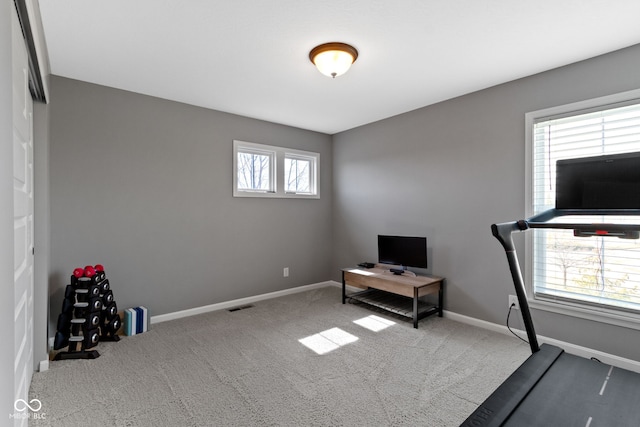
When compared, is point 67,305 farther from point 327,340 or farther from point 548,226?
point 548,226

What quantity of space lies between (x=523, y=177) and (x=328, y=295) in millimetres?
2853

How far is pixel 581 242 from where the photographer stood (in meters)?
2.67

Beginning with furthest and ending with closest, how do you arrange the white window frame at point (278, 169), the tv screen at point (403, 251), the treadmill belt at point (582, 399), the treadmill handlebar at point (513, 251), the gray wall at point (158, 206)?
the white window frame at point (278, 169) < the tv screen at point (403, 251) < the gray wall at point (158, 206) < the treadmill handlebar at point (513, 251) < the treadmill belt at point (582, 399)

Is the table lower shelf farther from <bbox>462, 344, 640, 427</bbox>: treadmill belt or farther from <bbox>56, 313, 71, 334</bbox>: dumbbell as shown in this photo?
<bbox>56, 313, 71, 334</bbox>: dumbbell

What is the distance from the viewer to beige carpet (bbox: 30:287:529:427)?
6.35 feet

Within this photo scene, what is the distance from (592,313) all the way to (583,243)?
0.58 m

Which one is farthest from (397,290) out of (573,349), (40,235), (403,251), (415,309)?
(40,235)

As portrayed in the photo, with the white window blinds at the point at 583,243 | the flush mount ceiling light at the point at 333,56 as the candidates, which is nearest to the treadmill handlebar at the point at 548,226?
the white window blinds at the point at 583,243

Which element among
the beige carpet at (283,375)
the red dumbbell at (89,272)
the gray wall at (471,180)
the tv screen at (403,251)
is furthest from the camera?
the tv screen at (403,251)

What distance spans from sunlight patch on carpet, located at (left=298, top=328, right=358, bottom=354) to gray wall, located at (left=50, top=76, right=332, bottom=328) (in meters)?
1.48

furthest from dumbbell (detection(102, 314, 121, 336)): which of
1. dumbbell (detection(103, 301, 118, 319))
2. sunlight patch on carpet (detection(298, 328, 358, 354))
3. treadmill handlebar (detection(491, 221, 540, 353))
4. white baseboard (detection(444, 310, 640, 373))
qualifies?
white baseboard (detection(444, 310, 640, 373))

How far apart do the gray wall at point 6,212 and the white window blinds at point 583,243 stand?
3.44 meters

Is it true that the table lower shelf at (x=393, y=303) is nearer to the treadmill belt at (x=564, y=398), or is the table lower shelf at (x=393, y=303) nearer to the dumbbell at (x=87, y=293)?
the treadmill belt at (x=564, y=398)

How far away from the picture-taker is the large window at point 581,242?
2428mm
